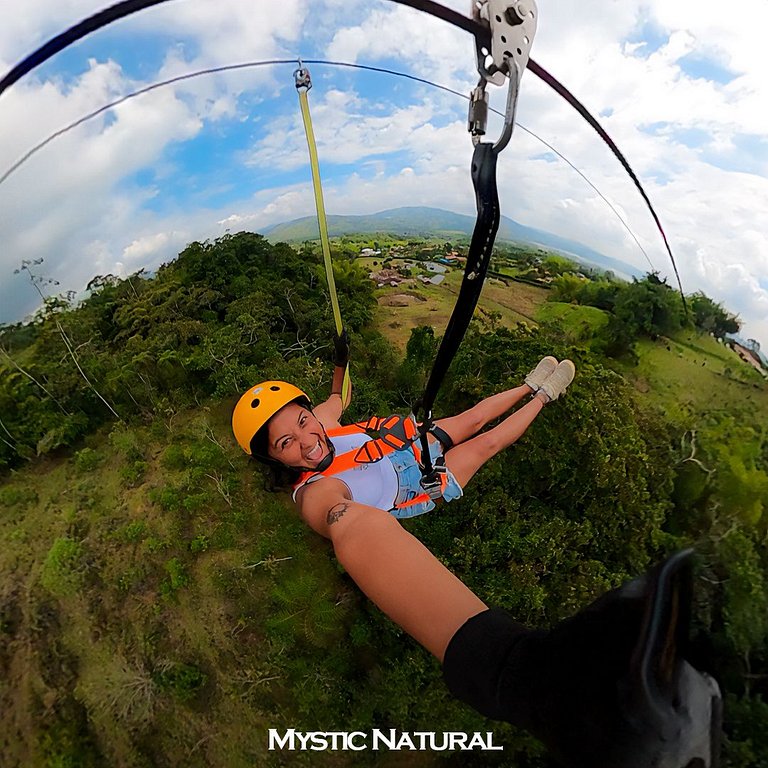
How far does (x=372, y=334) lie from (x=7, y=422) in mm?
3280

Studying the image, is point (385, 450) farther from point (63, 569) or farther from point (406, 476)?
point (63, 569)

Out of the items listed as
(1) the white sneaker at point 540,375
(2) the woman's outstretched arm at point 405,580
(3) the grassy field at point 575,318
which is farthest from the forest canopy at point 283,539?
(2) the woman's outstretched arm at point 405,580

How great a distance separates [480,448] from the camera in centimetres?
218

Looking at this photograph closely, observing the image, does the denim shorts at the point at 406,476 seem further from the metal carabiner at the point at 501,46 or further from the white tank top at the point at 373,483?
the metal carabiner at the point at 501,46

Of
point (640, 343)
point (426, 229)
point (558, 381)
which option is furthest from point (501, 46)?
point (640, 343)

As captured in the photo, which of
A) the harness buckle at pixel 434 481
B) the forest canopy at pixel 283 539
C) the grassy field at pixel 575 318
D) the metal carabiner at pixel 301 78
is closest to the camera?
the metal carabiner at pixel 301 78

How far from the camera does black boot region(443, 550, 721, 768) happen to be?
25.4 inches

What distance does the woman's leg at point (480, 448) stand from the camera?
212cm

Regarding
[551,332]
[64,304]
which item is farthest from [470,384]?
[64,304]

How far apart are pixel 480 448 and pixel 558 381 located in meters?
0.65

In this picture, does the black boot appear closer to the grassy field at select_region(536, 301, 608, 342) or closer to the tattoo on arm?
the tattoo on arm

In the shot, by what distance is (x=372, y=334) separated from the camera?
14.9 ft

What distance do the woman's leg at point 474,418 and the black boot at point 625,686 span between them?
1.52 m

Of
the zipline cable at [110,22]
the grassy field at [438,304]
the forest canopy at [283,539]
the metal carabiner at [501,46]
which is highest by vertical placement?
the grassy field at [438,304]
